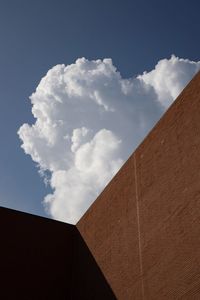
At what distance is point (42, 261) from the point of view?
14164 millimetres

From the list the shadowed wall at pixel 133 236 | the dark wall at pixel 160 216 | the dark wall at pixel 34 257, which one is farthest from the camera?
the dark wall at pixel 34 257

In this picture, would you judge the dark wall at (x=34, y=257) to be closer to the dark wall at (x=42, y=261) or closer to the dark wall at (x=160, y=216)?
the dark wall at (x=42, y=261)

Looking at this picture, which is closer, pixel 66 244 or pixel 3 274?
pixel 3 274

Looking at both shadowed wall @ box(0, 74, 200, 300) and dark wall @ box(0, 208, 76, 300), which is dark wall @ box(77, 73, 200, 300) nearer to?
shadowed wall @ box(0, 74, 200, 300)

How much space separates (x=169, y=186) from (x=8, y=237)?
7267mm

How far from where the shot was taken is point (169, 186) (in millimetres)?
9633

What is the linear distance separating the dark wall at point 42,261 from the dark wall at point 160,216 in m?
1.43

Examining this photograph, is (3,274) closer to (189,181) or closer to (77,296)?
(77,296)

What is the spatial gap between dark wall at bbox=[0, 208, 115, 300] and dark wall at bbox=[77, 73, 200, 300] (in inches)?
56.3

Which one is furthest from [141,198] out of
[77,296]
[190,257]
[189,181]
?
[77,296]

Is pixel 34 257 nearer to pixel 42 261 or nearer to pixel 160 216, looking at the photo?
pixel 42 261

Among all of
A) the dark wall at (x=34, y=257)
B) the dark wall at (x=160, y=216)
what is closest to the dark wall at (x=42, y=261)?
the dark wall at (x=34, y=257)

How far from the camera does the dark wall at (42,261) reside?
13.2 meters

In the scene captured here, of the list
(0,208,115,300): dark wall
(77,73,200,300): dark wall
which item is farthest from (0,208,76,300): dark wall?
(77,73,200,300): dark wall
